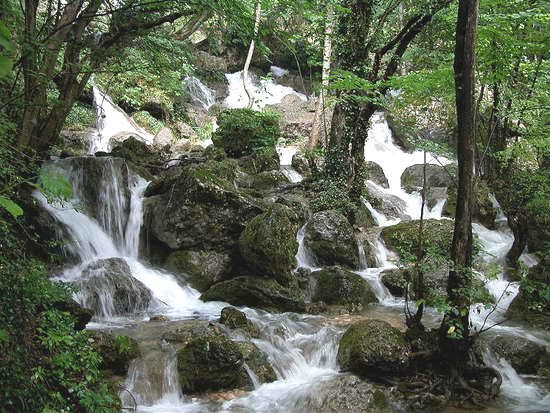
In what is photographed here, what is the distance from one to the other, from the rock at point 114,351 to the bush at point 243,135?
36.1 ft

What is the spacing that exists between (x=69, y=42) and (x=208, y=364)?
545cm

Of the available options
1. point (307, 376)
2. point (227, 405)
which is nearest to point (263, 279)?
point (307, 376)

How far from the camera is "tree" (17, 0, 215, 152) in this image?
5664 millimetres

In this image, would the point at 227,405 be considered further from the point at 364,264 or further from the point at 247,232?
the point at 364,264

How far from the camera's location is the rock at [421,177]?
17.4 m

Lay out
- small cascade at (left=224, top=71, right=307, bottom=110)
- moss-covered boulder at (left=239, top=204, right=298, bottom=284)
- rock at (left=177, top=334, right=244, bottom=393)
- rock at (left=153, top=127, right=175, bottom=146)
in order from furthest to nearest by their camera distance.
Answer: small cascade at (left=224, top=71, right=307, bottom=110) → rock at (left=153, top=127, right=175, bottom=146) → moss-covered boulder at (left=239, top=204, right=298, bottom=284) → rock at (left=177, top=334, right=244, bottom=393)

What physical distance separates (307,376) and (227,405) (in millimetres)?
1293

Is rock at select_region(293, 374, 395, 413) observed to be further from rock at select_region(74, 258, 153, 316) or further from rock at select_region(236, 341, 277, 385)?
rock at select_region(74, 258, 153, 316)

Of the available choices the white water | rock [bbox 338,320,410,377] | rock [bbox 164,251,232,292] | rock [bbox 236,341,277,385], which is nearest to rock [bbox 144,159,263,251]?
rock [bbox 164,251,232,292]

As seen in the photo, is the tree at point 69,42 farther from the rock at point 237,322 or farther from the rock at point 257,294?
the rock at point 257,294

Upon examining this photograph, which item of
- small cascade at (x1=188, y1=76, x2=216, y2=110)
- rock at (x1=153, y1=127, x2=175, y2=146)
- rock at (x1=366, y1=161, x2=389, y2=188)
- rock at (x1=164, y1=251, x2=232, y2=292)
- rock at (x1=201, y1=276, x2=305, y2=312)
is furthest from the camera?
small cascade at (x1=188, y1=76, x2=216, y2=110)

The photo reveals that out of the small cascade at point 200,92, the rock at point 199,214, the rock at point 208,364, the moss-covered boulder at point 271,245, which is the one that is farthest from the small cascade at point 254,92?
the rock at point 208,364

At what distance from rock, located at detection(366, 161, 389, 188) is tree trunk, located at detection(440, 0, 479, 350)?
1298 centimetres

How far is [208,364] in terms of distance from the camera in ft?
17.8
